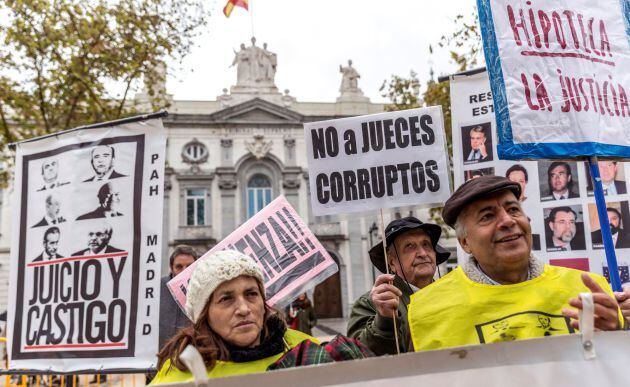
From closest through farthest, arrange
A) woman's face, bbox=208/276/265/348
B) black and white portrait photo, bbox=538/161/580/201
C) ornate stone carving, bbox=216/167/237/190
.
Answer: woman's face, bbox=208/276/265/348 → black and white portrait photo, bbox=538/161/580/201 → ornate stone carving, bbox=216/167/237/190

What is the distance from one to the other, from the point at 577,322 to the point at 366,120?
66.5 inches

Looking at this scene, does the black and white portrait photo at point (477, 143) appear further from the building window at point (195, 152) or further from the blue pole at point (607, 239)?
the building window at point (195, 152)

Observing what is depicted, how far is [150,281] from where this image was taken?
10.5ft

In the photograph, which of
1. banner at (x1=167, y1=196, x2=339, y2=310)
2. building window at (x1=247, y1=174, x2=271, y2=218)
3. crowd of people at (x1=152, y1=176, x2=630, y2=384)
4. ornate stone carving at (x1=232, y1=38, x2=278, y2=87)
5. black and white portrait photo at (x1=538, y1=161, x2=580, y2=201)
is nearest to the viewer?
crowd of people at (x1=152, y1=176, x2=630, y2=384)

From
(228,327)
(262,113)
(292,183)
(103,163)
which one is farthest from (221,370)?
(262,113)

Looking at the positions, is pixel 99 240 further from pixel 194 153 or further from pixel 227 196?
pixel 194 153

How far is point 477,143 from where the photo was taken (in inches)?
152

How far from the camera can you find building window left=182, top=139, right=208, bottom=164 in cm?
2541

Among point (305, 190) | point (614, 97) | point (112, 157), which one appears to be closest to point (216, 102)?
point (305, 190)

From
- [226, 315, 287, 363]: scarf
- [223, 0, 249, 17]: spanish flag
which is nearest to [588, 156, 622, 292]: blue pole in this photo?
[226, 315, 287, 363]: scarf

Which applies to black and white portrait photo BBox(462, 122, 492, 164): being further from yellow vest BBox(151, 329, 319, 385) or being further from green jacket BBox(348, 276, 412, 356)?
yellow vest BBox(151, 329, 319, 385)

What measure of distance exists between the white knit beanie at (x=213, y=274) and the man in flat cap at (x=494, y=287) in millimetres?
680

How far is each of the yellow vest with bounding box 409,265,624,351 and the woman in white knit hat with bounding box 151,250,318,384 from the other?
0.44 m

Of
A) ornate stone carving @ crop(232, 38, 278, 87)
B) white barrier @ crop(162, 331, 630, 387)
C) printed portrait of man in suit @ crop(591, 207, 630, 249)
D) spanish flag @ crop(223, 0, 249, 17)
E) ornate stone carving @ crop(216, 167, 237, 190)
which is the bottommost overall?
white barrier @ crop(162, 331, 630, 387)
